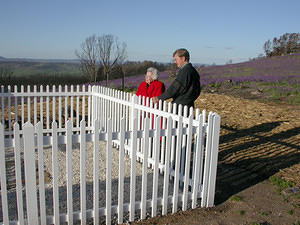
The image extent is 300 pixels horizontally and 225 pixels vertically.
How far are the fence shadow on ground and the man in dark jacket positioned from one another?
149 cm

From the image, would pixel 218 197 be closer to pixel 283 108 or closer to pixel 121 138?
pixel 121 138

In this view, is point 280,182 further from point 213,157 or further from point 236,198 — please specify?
point 213,157

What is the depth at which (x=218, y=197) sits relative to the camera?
4.45 metres

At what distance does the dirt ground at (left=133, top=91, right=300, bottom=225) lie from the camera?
3.84 metres

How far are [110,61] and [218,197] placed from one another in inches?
504

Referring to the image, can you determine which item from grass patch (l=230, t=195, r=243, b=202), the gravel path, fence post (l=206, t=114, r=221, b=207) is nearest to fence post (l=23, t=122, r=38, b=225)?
the gravel path

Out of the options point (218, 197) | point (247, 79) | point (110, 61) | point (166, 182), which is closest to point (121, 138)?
point (166, 182)

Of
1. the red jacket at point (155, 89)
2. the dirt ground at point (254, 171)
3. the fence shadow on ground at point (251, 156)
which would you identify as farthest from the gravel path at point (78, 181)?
the red jacket at point (155, 89)

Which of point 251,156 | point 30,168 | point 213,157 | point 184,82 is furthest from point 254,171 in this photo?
point 30,168

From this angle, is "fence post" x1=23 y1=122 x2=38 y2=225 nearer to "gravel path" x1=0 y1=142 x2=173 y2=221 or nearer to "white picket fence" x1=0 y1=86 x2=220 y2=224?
"white picket fence" x1=0 y1=86 x2=220 y2=224

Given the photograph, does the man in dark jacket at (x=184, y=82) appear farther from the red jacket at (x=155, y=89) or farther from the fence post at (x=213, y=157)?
the fence post at (x=213, y=157)

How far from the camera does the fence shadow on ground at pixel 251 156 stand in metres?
4.99

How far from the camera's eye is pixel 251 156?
20.5 feet

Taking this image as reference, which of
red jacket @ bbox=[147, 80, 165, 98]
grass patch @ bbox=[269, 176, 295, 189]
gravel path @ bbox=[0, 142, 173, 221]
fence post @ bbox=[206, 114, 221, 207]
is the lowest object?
gravel path @ bbox=[0, 142, 173, 221]
